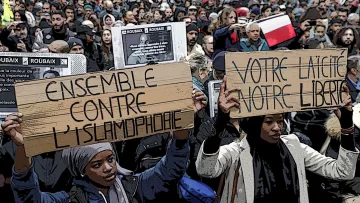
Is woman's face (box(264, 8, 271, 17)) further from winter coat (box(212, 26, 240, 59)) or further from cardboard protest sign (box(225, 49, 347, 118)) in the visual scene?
cardboard protest sign (box(225, 49, 347, 118))

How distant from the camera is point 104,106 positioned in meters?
2.68

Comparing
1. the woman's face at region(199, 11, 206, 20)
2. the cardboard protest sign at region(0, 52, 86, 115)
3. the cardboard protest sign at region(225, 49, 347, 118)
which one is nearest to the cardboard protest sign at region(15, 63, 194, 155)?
the cardboard protest sign at region(225, 49, 347, 118)

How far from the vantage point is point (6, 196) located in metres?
3.50

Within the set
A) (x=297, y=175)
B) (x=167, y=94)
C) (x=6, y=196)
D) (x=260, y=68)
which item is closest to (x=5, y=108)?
(x=6, y=196)

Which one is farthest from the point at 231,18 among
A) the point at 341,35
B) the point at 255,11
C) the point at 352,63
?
the point at 255,11

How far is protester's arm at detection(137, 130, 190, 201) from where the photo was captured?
2.76 m

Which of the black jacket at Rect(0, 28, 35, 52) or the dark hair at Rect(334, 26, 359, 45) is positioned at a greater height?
the black jacket at Rect(0, 28, 35, 52)

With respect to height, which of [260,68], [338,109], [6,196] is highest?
[260,68]

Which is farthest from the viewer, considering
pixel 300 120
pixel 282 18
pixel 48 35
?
pixel 48 35

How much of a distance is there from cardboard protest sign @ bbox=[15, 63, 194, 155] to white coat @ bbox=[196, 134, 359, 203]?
23 centimetres

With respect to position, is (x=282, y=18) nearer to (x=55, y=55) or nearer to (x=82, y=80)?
(x=55, y=55)

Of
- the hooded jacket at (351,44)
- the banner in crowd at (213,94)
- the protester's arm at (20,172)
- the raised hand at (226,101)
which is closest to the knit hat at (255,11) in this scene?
the hooded jacket at (351,44)

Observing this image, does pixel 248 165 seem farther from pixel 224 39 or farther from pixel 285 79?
pixel 224 39

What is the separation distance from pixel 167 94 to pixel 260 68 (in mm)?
520
